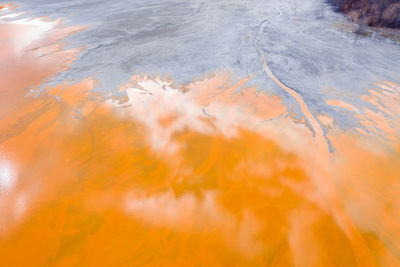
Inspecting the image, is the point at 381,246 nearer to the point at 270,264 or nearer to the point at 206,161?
the point at 270,264

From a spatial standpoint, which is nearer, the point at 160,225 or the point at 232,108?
the point at 160,225

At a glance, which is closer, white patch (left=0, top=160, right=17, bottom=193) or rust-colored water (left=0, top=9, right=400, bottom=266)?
rust-colored water (left=0, top=9, right=400, bottom=266)

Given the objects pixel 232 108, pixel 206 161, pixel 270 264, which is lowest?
pixel 270 264

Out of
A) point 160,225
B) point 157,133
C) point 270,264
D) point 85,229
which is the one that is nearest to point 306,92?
point 157,133

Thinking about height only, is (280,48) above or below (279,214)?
above

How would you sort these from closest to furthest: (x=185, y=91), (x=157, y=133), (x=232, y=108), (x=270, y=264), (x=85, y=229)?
(x=270, y=264) → (x=85, y=229) → (x=157, y=133) → (x=232, y=108) → (x=185, y=91)

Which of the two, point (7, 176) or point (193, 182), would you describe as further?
point (7, 176)

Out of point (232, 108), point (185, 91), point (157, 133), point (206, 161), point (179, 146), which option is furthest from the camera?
point (185, 91)

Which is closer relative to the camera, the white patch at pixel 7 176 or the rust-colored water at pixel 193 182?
the rust-colored water at pixel 193 182
